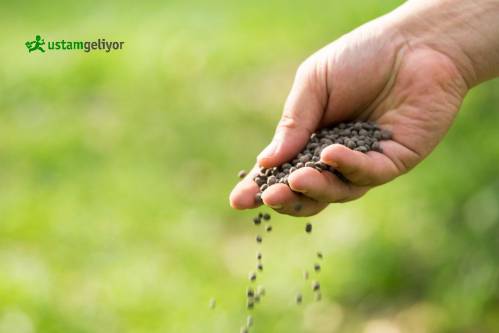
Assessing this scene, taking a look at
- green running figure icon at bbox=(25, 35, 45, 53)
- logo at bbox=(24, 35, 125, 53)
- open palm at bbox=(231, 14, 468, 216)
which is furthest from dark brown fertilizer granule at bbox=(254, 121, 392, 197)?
green running figure icon at bbox=(25, 35, 45, 53)

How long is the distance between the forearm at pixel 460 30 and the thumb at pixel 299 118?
46 centimetres

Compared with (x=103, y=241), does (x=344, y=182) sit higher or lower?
higher

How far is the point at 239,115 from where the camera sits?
21.5 ft

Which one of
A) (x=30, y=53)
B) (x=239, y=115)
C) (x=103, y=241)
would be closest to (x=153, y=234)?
(x=103, y=241)

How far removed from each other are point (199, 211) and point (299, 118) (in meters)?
2.32

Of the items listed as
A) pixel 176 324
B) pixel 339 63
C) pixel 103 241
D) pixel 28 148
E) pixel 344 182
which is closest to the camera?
pixel 344 182

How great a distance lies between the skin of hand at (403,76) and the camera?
10.5ft

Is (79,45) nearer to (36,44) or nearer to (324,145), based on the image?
(36,44)

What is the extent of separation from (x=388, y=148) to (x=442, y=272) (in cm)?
136

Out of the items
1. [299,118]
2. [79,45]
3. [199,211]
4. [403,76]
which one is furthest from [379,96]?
[79,45]

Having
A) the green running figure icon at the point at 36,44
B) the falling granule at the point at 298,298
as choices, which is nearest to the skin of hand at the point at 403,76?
the falling granule at the point at 298,298

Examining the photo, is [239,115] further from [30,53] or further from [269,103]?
[30,53]

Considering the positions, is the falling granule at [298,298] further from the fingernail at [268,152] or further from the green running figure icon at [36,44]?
the green running figure icon at [36,44]

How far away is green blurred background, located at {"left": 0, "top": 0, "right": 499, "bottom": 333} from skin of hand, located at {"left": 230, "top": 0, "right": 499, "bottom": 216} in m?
0.98
